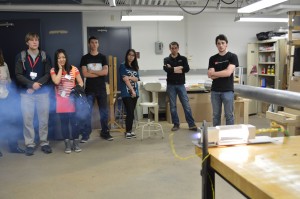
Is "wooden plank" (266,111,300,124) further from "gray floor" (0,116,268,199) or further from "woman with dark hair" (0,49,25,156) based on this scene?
"woman with dark hair" (0,49,25,156)

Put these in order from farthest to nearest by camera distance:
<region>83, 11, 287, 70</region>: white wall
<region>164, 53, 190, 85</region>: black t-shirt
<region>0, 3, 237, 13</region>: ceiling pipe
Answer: <region>83, 11, 287, 70</region>: white wall → <region>164, 53, 190, 85</region>: black t-shirt → <region>0, 3, 237, 13</region>: ceiling pipe

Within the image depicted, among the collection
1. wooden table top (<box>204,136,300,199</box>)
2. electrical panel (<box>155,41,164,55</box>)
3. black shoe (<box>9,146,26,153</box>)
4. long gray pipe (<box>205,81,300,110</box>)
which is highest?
electrical panel (<box>155,41,164,55</box>)

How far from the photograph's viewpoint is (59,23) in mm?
5148

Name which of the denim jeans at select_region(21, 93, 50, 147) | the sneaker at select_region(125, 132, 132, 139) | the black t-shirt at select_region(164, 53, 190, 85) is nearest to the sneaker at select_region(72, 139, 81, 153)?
the denim jeans at select_region(21, 93, 50, 147)

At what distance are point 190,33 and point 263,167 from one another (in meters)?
6.12

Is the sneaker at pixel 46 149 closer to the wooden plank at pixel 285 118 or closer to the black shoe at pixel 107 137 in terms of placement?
the black shoe at pixel 107 137

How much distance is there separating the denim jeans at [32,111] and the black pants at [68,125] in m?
0.25

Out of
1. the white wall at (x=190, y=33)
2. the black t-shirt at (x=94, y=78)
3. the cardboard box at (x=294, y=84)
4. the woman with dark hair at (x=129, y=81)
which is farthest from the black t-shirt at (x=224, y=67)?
the white wall at (x=190, y=33)

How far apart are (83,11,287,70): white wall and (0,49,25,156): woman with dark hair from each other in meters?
2.69

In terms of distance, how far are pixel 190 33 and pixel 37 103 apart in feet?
13.6

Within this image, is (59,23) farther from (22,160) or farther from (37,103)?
(22,160)

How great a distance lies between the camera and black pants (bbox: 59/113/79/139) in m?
4.11

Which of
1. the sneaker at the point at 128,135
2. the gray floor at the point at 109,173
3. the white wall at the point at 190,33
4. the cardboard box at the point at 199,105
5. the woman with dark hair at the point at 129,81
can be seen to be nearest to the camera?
the gray floor at the point at 109,173

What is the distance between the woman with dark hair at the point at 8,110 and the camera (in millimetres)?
3988
